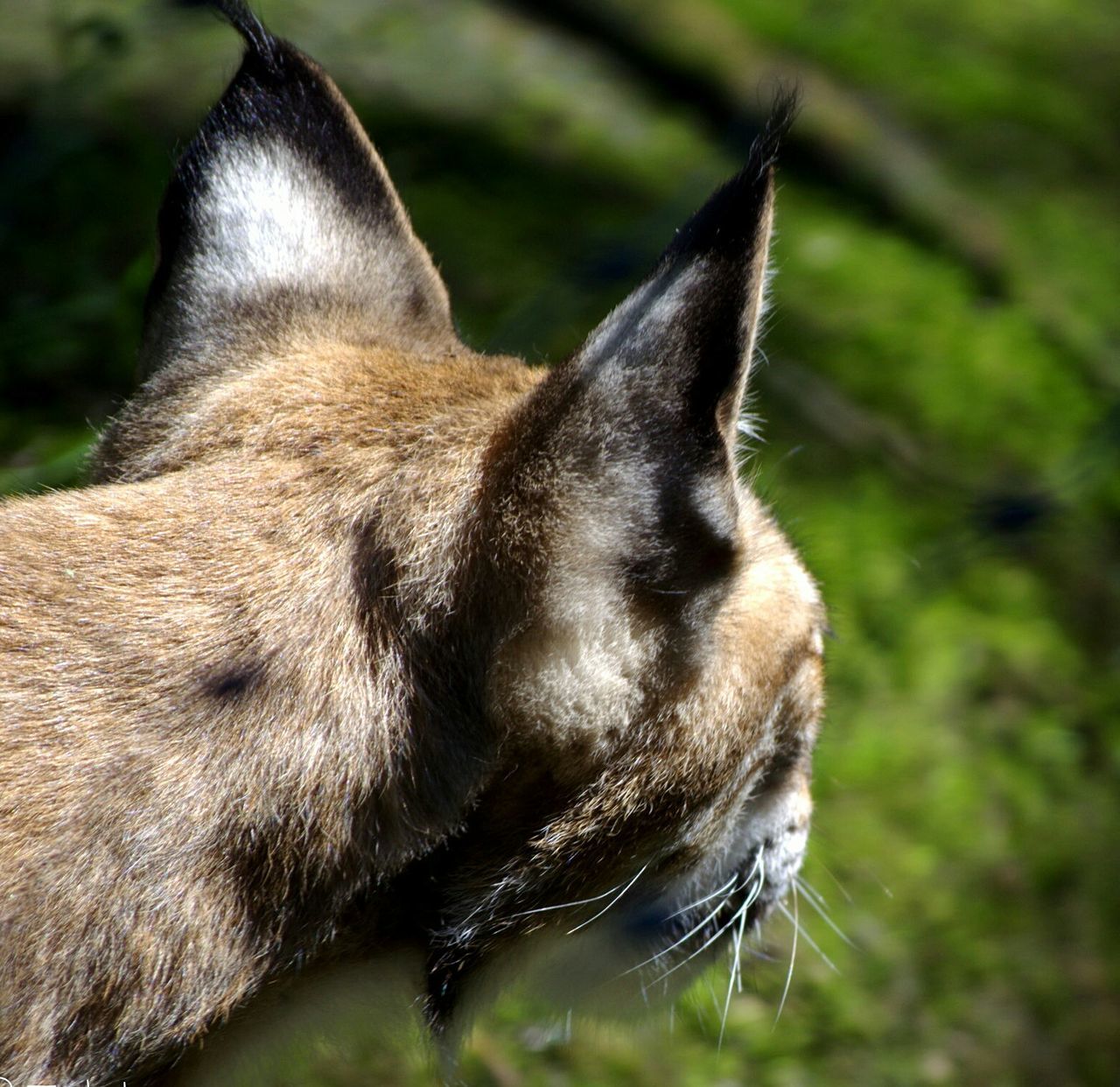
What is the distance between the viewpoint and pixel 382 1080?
3.57 m

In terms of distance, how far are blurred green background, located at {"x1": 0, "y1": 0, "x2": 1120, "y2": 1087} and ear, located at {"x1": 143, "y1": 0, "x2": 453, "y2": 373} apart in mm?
289

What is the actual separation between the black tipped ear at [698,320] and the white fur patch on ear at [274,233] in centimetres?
84

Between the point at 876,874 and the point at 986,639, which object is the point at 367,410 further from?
the point at 986,639

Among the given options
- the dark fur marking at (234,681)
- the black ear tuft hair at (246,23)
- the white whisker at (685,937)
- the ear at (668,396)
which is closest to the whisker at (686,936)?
the white whisker at (685,937)

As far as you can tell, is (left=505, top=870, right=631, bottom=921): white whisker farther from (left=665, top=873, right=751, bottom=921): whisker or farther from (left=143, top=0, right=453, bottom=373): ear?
(left=143, top=0, right=453, bottom=373): ear

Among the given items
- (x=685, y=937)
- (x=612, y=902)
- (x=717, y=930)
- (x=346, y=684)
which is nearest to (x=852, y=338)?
(x=717, y=930)

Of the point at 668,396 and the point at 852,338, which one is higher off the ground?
the point at 668,396

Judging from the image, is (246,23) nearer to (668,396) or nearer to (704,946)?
(668,396)

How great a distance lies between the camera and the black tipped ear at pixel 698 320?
183cm

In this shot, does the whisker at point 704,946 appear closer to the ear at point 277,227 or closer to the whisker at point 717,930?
the whisker at point 717,930

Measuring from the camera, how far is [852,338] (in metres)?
6.34

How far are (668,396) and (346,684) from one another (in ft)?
2.05

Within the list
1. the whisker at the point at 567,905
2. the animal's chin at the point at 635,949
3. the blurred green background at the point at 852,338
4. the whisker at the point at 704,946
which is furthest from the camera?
the blurred green background at the point at 852,338

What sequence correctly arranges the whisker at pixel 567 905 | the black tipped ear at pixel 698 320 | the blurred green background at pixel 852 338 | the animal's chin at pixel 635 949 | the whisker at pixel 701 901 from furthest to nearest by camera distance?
the blurred green background at pixel 852 338 → the whisker at pixel 701 901 → the animal's chin at pixel 635 949 → the whisker at pixel 567 905 → the black tipped ear at pixel 698 320
